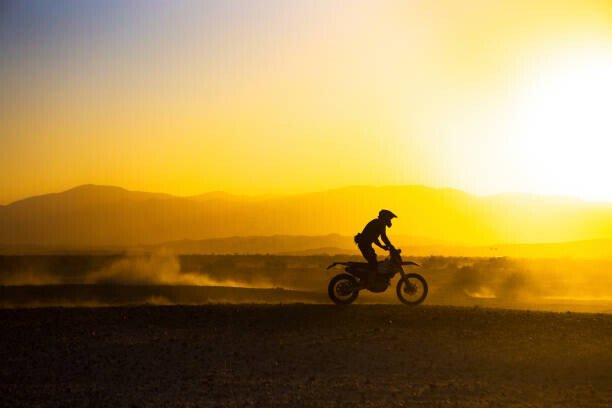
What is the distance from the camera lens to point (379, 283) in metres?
21.7

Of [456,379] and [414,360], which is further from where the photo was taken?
[414,360]

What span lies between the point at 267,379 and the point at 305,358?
1676 millimetres

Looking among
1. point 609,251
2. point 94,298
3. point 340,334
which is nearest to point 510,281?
point 94,298

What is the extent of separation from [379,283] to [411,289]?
44.2 inches

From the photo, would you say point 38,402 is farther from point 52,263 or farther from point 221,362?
point 52,263

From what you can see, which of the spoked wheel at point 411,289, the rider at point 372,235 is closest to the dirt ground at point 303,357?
the rider at point 372,235

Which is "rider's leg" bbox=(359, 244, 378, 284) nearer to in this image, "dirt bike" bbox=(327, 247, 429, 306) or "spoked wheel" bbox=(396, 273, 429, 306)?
"dirt bike" bbox=(327, 247, 429, 306)

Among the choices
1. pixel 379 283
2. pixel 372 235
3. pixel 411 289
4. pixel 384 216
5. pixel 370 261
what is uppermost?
pixel 384 216

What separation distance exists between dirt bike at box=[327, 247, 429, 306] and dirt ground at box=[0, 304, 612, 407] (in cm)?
119

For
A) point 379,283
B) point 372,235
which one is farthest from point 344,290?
point 372,235

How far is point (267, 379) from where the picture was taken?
13.6 metres

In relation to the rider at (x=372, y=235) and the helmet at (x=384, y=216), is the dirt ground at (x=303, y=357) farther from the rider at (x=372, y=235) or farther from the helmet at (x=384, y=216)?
the helmet at (x=384, y=216)

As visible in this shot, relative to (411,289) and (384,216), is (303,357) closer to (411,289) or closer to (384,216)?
(384,216)

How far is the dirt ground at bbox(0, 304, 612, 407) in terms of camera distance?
12.6 meters
